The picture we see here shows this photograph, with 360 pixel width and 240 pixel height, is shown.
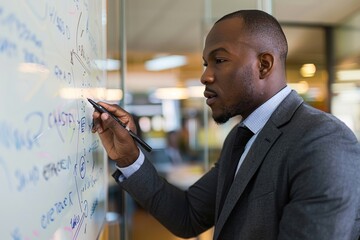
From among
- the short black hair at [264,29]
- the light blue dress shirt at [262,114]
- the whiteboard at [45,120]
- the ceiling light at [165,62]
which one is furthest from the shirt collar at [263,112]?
the ceiling light at [165,62]

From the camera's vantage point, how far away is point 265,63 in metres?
1.04

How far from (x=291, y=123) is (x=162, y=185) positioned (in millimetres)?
514

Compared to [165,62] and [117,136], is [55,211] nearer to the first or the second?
[117,136]

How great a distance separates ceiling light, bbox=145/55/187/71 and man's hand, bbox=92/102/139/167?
17.2ft

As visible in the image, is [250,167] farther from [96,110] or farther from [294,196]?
[96,110]

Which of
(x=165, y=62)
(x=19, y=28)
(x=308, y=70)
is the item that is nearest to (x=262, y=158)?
(x=19, y=28)

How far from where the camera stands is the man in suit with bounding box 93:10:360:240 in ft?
2.62

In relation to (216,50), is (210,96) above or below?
below

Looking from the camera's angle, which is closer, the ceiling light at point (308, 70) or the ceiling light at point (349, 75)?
the ceiling light at point (349, 75)

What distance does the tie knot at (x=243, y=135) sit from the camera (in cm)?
109

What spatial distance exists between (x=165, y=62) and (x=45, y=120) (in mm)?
6166

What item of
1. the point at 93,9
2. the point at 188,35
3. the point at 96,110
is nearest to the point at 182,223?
the point at 96,110

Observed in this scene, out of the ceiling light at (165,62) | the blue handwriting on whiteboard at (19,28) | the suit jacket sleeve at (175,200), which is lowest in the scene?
the suit jacket sleeve at (175,200)

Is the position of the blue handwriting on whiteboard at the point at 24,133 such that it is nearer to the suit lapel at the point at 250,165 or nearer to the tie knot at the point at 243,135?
the suit lapel at the point at 250,165
